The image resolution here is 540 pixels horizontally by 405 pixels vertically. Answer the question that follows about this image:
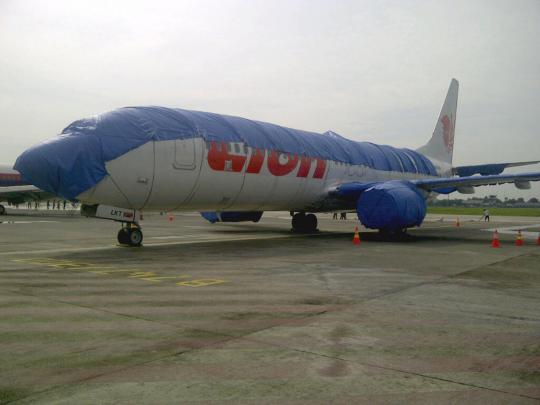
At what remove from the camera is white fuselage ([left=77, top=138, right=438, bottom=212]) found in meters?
13.5

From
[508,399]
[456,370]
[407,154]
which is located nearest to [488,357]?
[456,370]

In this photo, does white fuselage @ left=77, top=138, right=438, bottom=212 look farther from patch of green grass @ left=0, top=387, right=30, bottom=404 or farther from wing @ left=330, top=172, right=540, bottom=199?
patch of green grass @ left=0, top=387, right=30, bottom=404

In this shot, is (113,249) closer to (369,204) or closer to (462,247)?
(369,204)

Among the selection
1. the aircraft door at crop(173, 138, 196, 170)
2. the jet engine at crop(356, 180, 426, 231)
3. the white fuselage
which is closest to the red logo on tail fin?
the white fuselage

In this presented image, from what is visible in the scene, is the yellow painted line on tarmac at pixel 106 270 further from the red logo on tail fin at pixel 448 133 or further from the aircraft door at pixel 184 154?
the red logo on tail fin at pixel 448 133

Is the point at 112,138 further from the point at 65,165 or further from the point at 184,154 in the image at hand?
the point at 184,154

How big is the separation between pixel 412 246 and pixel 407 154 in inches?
523

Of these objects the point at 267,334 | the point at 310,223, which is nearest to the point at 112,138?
the point at 267,334

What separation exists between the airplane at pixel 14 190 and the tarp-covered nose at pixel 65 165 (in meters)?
28.2

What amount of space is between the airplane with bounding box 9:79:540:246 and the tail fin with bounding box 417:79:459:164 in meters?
9.56

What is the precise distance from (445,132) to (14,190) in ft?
110

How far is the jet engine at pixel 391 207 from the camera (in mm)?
17812

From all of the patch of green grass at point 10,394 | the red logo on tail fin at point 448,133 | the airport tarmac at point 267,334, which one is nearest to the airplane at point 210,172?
the airport tarmac at point 267,334

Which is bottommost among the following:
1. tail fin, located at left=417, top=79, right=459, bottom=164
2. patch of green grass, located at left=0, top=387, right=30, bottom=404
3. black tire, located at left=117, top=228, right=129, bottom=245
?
patch of green grass, located at left=0, top=387, right=30, bottom=404
